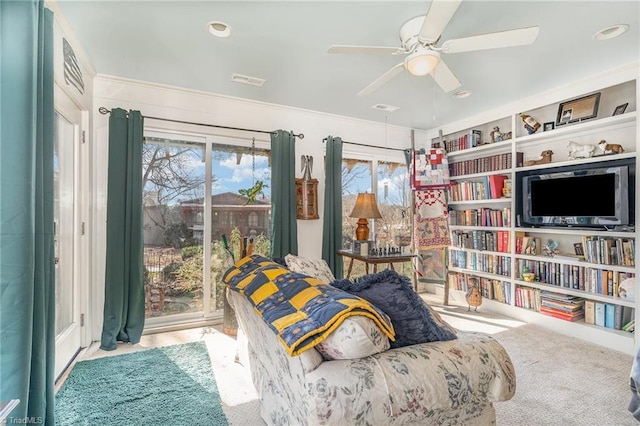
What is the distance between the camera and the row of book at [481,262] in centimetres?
387

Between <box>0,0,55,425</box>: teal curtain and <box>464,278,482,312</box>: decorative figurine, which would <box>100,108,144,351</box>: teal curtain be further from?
<box>464,278,482,312</box>: decorative figurine

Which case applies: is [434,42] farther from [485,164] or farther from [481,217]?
[481,217]

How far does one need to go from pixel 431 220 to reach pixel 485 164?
97cm

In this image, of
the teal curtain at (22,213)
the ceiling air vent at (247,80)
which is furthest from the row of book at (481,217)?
the teal curtain at (22,213)

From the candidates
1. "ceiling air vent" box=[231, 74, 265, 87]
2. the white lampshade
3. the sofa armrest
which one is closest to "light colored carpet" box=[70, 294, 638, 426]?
the sofa armrest

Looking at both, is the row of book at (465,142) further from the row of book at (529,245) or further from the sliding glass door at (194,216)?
the sliding glass door at (194,216)

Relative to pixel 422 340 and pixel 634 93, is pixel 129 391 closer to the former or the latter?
pixel 422 340

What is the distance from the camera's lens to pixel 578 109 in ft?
10.5

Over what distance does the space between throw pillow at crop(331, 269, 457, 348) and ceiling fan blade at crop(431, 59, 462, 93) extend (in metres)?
1.48

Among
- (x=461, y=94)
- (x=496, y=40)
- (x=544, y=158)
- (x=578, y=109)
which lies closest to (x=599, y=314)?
(x=544, y=158)

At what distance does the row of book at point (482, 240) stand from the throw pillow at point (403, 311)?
2918mm

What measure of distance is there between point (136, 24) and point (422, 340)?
8.69 ft

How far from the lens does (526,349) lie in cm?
286

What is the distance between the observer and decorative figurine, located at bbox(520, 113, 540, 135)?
3.59 m
